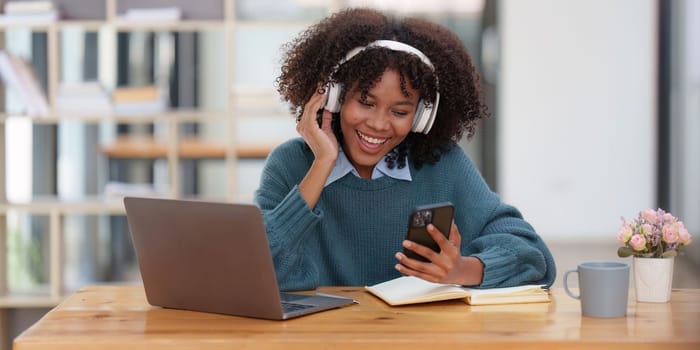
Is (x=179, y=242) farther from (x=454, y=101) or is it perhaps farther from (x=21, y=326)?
(x=21, y=326)

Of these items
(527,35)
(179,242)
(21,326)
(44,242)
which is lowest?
(21,326)

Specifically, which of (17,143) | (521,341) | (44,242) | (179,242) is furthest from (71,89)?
(521,341)

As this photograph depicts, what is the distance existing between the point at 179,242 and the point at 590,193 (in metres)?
4.69

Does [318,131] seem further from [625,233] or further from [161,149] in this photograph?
[161,149]

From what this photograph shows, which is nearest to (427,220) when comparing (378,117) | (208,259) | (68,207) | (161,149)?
(208,259)

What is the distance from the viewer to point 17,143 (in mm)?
4352

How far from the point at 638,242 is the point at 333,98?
68 centimetres

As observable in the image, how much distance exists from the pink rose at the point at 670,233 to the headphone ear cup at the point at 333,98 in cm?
70

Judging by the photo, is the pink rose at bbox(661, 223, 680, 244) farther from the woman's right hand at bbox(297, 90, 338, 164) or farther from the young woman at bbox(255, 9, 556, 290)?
the woman's right hand at bbox(297, 90, 338, 164)

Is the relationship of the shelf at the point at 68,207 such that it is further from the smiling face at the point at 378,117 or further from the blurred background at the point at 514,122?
the smiling face at the point at 378,117

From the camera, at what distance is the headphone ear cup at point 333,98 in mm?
1999

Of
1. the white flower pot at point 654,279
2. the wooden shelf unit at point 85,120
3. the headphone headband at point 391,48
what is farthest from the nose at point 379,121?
the wooden shelf unit at point 85,120

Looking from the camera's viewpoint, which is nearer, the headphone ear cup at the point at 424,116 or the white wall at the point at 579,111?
the headphone ear cup at the point at 424,116

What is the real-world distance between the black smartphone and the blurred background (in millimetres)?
3062
